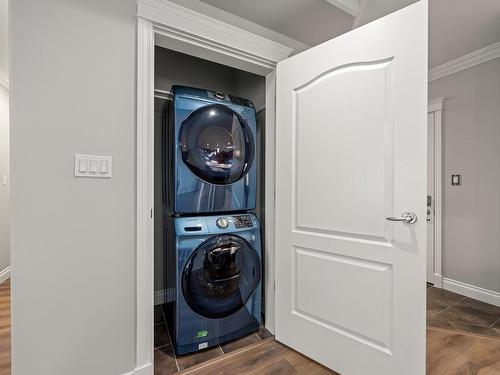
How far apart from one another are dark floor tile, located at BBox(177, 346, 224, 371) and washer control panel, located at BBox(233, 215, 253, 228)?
845mm

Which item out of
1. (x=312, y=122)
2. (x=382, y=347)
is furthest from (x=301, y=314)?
(x=312, y=122)

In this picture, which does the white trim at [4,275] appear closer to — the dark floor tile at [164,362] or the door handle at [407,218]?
the dark floor tile at [164,362]

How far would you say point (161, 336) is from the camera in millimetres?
1915

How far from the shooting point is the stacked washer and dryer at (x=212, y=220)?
1.65 meters

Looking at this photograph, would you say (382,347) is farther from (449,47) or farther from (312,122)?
(449,47)

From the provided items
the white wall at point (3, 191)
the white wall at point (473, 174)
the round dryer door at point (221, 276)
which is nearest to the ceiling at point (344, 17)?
the white wall at point (473, 174)

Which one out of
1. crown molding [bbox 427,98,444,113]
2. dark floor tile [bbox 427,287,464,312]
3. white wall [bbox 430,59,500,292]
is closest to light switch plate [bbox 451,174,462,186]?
white wall [bbox 430,59,500,292]

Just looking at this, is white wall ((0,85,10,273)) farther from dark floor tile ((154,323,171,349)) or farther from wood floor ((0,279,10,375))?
dark floor tile ((154,323,171,349))

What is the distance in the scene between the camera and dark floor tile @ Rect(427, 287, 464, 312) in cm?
246

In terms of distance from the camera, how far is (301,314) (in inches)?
66.6

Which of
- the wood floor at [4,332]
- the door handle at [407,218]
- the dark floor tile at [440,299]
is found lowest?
the dark floor tile at [440,299]

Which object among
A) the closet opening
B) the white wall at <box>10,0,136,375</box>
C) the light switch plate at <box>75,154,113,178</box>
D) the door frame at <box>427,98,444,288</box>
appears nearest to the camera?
the white wall at <box>10,0,136,375</box>

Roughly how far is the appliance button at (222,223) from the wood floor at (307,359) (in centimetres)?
84

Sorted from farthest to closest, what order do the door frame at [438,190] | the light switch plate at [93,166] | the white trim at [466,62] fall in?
1. the door frame at [438,190]
2. the white trim at [466,62]
3. the light switch plate at [93,166]
